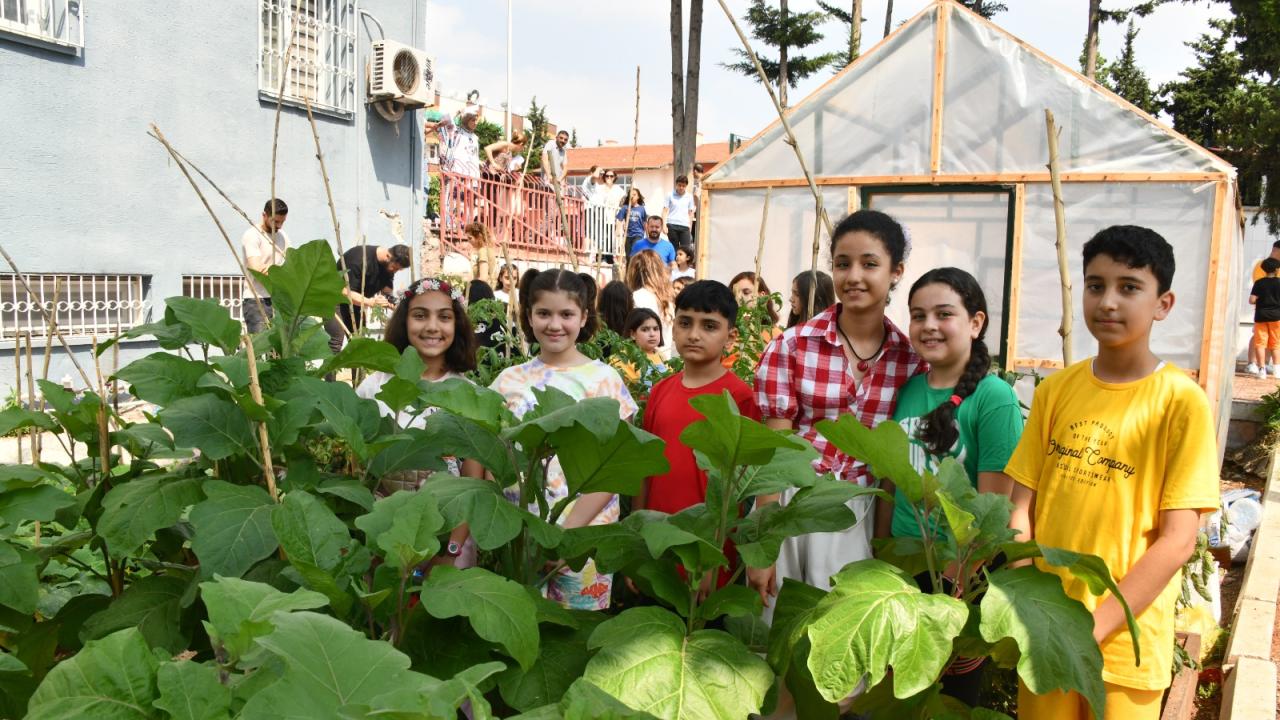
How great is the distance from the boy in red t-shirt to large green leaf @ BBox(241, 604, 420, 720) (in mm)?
2158

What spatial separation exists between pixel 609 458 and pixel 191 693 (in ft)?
2.01

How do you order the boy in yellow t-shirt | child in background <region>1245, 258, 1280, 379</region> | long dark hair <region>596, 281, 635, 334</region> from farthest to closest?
child in background <region>1245, 258, 1280, 379</region>, long dark hair <region>596, 281, 635, 334</region>, the boy in yellow t-shirt

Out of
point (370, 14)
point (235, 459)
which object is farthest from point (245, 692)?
point (370, 14)

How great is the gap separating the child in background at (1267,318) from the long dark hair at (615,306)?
37.0 ft

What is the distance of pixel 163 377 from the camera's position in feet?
5.16

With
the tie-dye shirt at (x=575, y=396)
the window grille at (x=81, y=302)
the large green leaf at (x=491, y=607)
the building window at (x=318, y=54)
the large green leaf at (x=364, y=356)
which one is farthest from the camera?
the building window at (x=318, y=54)

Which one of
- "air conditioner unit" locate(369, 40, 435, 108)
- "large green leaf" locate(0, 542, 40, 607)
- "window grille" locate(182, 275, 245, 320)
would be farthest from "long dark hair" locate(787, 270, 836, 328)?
"air conditioner unit" locate(369, 40, 435, 108)

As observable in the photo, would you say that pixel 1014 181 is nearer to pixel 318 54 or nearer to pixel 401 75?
pixel 401 75

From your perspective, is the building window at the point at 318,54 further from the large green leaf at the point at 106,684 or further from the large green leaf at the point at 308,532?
the large green leaf at the point at 106,684

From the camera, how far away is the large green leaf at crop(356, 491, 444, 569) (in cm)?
114

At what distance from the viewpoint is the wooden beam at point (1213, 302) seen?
6867mm

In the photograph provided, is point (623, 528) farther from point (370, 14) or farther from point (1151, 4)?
point (1151, 4)

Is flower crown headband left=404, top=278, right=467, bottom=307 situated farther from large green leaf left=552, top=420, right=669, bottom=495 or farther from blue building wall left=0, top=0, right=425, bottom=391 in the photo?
blue building wall left=0, top=0, right=425, bottom=391

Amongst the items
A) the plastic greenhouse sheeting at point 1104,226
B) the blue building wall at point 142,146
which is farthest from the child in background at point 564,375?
the blue building wall at point 142,146
